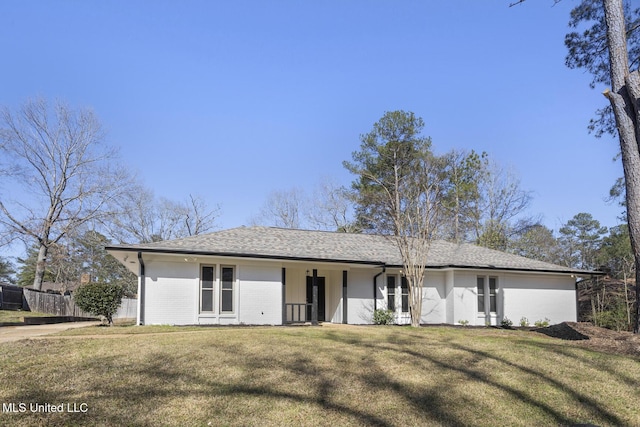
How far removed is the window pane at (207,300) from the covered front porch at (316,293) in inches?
116

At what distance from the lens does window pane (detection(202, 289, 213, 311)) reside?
16141 mm

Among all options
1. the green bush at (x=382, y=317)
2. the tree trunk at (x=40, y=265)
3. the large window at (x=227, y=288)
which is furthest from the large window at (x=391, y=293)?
the tree trunk at (x=40, y=265)

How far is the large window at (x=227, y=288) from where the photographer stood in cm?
1634

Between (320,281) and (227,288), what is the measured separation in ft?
14.2

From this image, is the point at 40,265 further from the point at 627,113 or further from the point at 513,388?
the point at 627,113

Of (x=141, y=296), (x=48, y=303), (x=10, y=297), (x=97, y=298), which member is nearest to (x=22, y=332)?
(x=97, y=298)

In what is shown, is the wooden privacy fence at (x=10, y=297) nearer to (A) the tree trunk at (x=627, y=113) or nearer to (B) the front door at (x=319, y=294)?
(B) the front door at (x=319, y=294)

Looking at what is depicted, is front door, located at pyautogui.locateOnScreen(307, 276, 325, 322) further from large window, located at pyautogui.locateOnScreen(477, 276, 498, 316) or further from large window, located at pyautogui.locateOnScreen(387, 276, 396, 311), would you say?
large window, located at pyautogui.locateOnScreen(477, 276, 498, 316)

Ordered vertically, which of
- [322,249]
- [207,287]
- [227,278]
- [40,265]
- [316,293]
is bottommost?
[316,293]

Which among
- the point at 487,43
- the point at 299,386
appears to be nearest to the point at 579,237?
the point at 487,43

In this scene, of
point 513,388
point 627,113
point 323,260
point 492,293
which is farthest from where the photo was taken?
point 492,293

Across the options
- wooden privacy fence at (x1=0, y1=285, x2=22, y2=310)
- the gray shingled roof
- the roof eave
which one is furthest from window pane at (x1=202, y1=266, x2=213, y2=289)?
wooden privacy fence at (x1=0, y1=285, x2=22, y2=310)

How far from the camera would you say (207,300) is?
53.2ft

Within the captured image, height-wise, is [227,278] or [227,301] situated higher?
[227,278]
